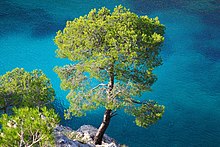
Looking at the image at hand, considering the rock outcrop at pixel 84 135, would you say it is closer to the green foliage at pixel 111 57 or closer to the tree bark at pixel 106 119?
the tree bark at pixel 106 119

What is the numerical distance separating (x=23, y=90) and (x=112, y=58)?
5178 mm

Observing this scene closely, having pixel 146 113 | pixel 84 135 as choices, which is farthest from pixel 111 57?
pixel 84 135

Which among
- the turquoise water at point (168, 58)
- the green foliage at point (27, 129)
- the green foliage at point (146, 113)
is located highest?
the turquoise water at point (168, 58)

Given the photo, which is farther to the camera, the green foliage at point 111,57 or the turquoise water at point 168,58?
the turquoise water at point 168,58

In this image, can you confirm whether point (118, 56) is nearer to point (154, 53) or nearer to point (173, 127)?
point (154, 53)

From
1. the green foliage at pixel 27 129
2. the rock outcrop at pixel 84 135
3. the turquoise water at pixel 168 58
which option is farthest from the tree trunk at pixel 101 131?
the green foliage at pixel 27 129

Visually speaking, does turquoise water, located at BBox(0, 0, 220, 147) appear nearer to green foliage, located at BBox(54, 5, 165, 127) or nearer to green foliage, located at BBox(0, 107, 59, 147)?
green foliage, located at BBox(54, 5, 165, 127)

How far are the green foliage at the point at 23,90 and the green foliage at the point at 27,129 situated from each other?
22.7 feet

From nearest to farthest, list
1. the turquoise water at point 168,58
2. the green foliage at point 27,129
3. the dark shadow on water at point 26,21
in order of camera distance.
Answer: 1. the green foliage at point 27,129
2. the turquoise water at point 168,58
3. the dark shadow on water at point 26,21

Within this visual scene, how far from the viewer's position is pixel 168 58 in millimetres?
33406

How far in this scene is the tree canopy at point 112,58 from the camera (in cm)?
1639

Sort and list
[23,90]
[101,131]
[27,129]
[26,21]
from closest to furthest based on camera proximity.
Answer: [27,129]
[23,90]
[101,131]
[26,21]

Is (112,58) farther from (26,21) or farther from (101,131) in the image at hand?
(26,21)

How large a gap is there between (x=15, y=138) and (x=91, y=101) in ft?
25.6
